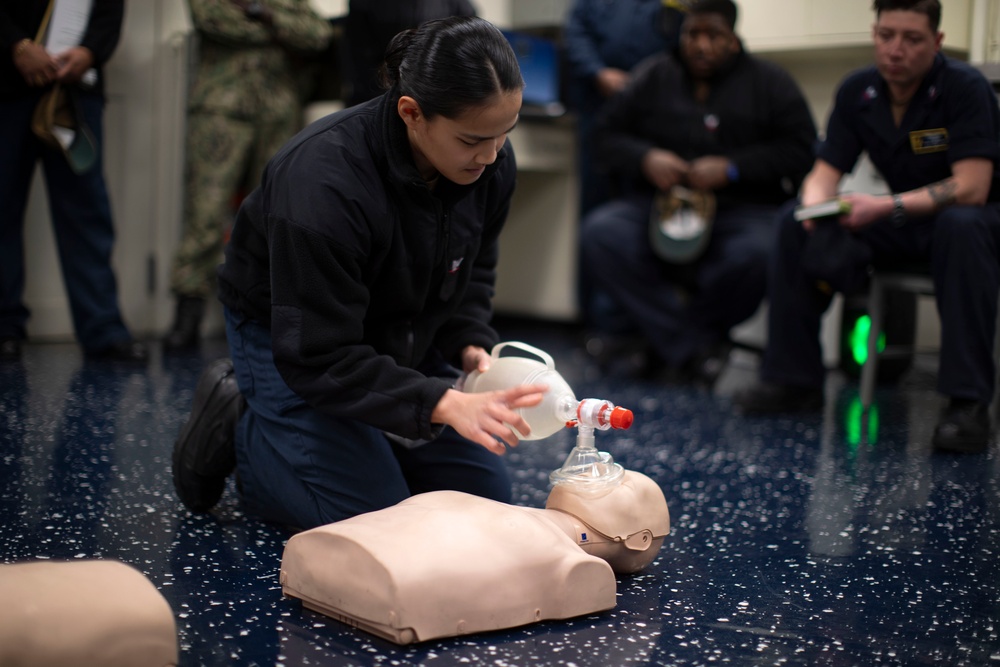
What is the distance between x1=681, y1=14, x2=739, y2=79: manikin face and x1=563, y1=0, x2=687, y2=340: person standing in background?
34 cm

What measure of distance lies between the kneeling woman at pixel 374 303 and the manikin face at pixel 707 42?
167 centimetres

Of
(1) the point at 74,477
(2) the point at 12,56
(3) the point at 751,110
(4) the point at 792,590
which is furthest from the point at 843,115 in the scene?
(2) the point at 12,56

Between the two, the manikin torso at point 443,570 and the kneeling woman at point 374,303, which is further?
the kneeling woman at point 374,303

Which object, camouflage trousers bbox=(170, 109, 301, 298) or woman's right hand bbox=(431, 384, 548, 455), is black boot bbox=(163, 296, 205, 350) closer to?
camouflage trousers bbox=(170, 109, 301, 298)

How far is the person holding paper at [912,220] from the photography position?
7.83 feet

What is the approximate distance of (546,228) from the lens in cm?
423

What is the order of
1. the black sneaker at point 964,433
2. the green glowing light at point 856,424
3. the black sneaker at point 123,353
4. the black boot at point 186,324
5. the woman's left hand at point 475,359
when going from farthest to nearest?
the black boot at point 186,324 < the black sneaker at point 123,353 < the green glowing light at point 856,424 < the black sneaker at point 964,433 < the woman's left hand at point 475,359

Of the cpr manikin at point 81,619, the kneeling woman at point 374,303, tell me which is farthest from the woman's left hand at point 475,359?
the cpr manikin at point 81,619

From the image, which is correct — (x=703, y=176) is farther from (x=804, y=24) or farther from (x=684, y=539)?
(x=684, y=539)

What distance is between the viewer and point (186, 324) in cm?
339

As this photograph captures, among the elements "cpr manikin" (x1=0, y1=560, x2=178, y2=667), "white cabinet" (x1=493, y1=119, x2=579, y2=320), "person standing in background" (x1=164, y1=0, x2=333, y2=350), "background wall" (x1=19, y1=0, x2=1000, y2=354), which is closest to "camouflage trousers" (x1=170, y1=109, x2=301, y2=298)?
"person standing in background" (x1=164, y1=0, x2=333, y2=350)

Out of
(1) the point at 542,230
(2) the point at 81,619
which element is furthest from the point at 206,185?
(2) the point at 81,619

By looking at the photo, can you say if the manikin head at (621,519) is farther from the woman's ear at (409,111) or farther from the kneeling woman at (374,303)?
the woman's ear at (409,111)

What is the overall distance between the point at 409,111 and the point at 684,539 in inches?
30.6
